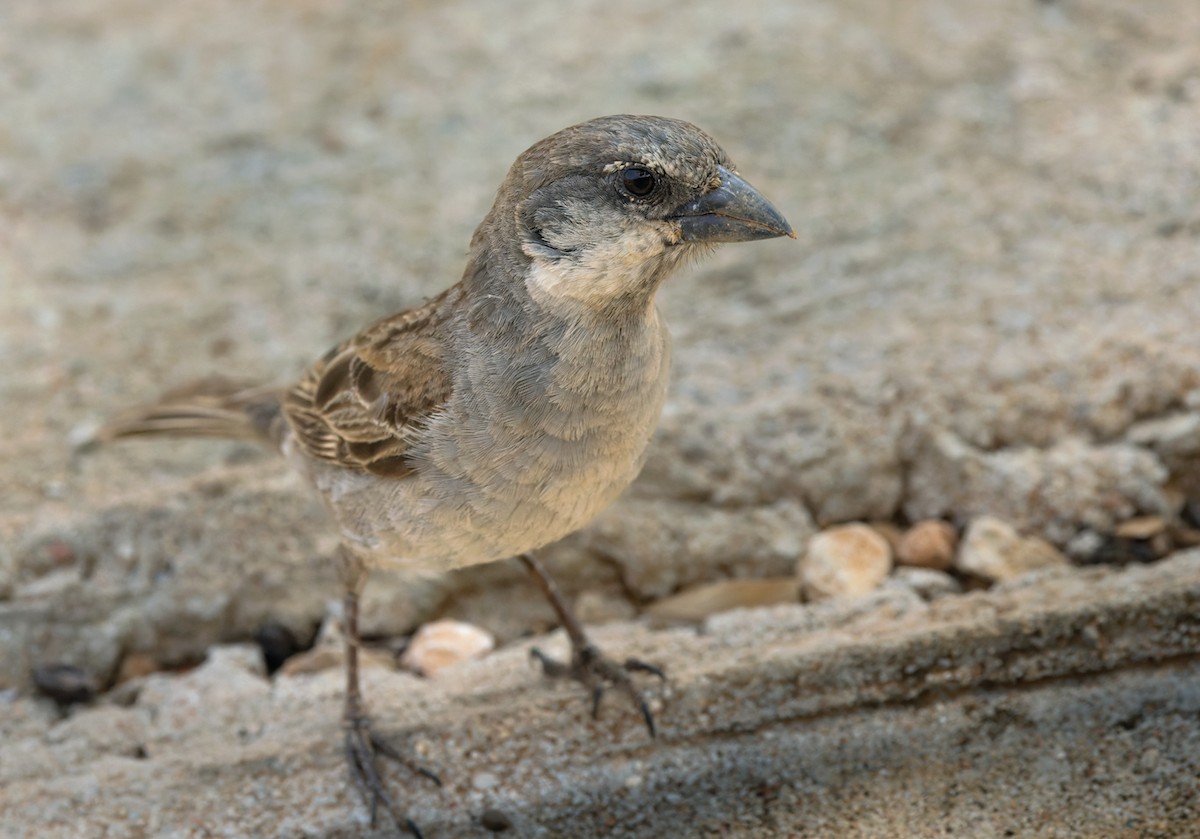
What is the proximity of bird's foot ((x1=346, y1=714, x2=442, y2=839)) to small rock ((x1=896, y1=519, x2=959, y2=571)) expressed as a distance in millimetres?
1758

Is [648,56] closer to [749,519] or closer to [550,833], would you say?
[749,519]

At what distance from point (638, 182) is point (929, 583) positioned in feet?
5.80

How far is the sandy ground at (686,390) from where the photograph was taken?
131 inches

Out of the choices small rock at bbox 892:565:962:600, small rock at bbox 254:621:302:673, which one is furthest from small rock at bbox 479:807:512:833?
small rock at bbox 892:565:962:600

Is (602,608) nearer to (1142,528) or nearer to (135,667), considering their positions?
(135,667)

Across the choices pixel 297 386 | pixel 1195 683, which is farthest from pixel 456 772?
pixel 1195 683

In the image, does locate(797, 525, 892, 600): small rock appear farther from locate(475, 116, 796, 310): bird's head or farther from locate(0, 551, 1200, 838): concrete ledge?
locate(475, 116, 796, 310): bird's head

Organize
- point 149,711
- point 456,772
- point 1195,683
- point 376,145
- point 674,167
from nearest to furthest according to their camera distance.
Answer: point 674,167 → point 1195,683 → point 456,772 → point 149,711 → point 376,145

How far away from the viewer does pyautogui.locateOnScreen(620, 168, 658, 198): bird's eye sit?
3047 millimetres

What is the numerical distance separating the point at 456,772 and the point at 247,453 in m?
1.89

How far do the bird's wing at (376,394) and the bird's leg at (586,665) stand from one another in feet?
2.41

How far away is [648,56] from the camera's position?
241 inches

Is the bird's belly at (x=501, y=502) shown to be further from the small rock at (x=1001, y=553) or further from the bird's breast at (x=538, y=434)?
the small rock at (x=1001, y=553)

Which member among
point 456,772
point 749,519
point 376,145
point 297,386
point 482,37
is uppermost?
point 482,37
